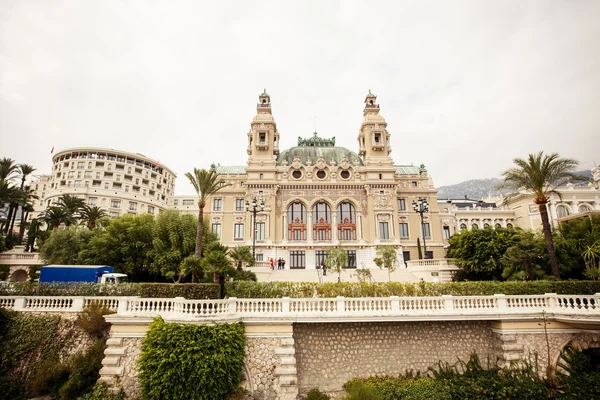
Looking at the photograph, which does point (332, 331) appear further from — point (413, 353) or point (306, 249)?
point (306, 249)

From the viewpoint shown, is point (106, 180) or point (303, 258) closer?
point (303, 258)

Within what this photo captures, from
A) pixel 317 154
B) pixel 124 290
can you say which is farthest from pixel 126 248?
pixel 317 154

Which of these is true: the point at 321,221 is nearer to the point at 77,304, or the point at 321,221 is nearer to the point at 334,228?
the point at 334,228

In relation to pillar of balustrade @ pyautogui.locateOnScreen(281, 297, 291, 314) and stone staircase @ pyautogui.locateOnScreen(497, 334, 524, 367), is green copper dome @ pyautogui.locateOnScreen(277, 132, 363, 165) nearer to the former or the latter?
pillar of balustrade @ pyautogui.locateOnScreen(281, 297, 291, 314)

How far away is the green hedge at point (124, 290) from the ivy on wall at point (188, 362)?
148 inches

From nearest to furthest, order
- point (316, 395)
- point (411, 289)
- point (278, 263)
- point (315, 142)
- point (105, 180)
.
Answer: point (316, 395), point (411, 289), point (278, 263), point (315, 142), point (105, 180)

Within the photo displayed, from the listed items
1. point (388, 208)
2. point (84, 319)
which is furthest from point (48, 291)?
point (388, 208)

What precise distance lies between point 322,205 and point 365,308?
34438mm

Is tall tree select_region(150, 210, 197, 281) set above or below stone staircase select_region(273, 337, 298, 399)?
above

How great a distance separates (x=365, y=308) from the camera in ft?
47.6

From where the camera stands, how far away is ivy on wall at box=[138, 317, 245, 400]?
39.9 feet

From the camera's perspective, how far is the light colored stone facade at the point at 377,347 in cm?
1423

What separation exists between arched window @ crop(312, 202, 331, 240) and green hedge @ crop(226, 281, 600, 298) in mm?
30152

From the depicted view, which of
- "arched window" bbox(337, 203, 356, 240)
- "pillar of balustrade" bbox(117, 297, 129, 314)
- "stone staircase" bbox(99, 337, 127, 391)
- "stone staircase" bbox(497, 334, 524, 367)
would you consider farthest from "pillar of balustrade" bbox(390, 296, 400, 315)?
"arched window" bbox(337, 203, 356, 240)
